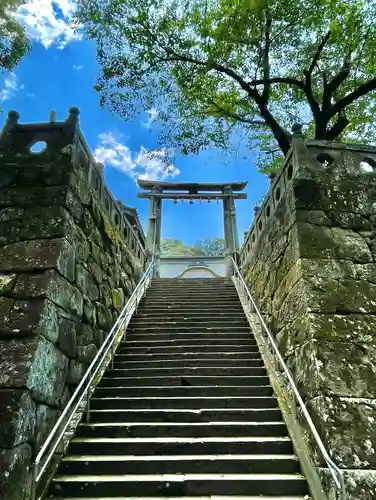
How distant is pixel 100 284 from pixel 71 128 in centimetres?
219

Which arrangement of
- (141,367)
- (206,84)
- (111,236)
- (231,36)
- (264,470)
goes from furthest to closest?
(206,84), (231,36), (111,236), (141,367), (264,470)

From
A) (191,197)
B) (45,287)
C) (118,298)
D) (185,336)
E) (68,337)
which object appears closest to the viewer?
(45,287)

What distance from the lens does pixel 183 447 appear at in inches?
139

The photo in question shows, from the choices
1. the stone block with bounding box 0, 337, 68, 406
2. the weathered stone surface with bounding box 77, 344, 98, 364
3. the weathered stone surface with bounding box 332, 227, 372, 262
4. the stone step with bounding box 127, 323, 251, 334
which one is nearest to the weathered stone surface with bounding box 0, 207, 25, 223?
the stone block with bounding box 0, 337, 68, 406

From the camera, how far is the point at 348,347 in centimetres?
346

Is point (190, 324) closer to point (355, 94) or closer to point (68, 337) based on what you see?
point (68, 337)

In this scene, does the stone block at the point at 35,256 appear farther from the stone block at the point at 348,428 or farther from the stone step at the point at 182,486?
the stone block at the point at 348,428

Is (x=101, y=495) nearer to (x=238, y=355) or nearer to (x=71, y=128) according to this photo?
(x=238, y=355)

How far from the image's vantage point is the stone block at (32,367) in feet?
9.96

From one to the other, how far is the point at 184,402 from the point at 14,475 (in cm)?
198

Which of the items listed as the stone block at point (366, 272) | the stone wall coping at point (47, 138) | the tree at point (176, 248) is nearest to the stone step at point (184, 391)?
the stone block at point (366, 272)

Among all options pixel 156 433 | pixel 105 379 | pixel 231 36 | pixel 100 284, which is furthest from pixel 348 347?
pixel 231 36

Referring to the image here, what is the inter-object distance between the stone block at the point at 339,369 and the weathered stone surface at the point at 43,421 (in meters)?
2.49

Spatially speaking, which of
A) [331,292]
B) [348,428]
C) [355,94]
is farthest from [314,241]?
[355,94]
